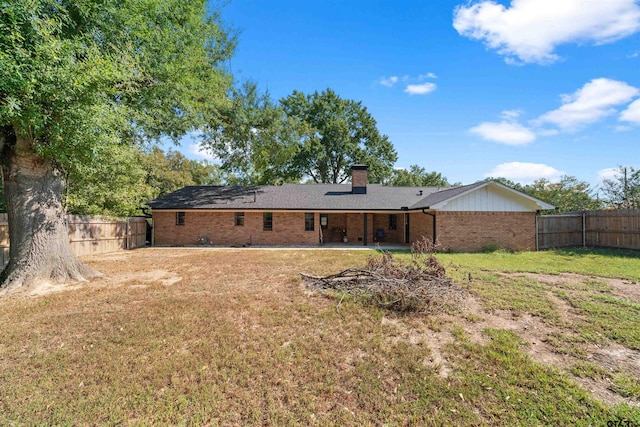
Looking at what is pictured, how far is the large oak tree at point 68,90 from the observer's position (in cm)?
532

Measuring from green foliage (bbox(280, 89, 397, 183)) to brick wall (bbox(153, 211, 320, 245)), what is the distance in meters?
14.1

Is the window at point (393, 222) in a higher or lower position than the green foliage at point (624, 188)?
lower

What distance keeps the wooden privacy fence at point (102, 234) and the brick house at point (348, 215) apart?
1212mm

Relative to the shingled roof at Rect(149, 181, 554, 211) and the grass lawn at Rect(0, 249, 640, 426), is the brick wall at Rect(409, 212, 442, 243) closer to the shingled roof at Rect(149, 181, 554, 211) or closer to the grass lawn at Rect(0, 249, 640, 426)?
the shingled roof at Rect(149, 181, 554, 211)

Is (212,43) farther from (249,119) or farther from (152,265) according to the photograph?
(152,265)

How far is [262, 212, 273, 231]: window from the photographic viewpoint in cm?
1695

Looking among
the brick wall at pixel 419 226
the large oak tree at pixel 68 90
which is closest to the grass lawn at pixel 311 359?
the large oak tree at pixel 68 90

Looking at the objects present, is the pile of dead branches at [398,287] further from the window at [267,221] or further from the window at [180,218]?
the window at [180,218]

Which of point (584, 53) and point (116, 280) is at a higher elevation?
point (584, 53)

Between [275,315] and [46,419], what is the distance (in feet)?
9.51

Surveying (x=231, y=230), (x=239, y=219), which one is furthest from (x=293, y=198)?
(x=231, y=230)

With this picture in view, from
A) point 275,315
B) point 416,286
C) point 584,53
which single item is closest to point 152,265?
point 275,315

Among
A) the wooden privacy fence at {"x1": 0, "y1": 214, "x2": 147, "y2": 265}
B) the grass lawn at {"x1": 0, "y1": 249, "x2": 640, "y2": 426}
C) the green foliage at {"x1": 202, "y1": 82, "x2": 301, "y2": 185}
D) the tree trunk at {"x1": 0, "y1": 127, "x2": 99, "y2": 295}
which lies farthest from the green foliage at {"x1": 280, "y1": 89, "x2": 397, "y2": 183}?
the grass lawn at {"x1": 0, "y1": 249, "x2": 640, "y2": 426}

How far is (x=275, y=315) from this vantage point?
486cm
